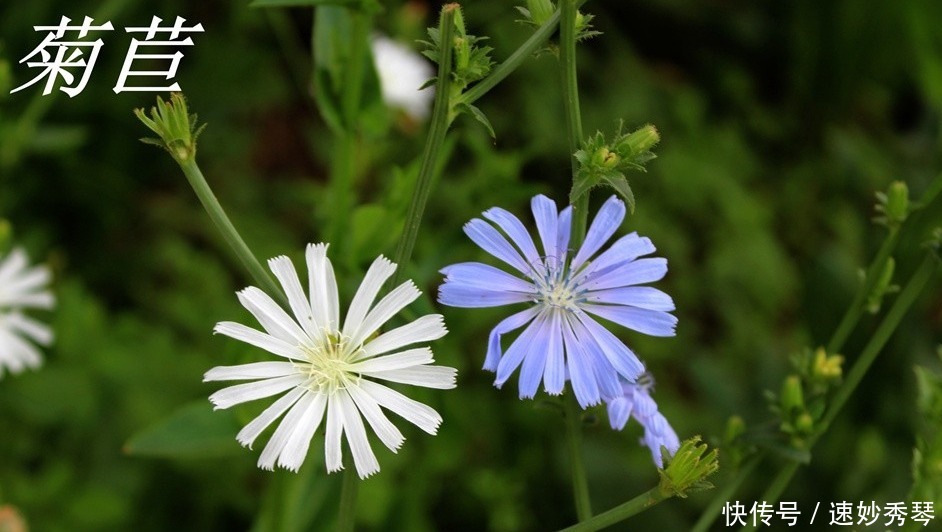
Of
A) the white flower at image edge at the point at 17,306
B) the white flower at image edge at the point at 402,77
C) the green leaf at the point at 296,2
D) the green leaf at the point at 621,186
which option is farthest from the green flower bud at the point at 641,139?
the white flower at image edge at the point at 402,77

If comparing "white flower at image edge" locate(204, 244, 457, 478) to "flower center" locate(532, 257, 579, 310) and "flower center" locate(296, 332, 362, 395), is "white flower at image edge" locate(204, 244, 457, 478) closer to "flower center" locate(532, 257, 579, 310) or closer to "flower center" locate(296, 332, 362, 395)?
"flower center" locate(296, 332, 362, 395)

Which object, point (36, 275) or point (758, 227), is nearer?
point (36, 275)

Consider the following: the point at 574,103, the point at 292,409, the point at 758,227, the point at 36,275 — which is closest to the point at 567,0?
the point at 574,103

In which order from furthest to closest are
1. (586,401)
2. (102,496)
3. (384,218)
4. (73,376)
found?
(73,376)
(102,496)
(384,218)
(586,401)

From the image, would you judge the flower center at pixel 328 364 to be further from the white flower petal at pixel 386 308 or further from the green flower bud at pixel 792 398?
the green flower bud at pixel 792 398

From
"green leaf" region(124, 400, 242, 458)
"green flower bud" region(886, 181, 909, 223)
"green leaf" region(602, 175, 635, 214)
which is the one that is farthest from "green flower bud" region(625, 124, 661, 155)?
"green leaf" region(124, 400, 242, 458)

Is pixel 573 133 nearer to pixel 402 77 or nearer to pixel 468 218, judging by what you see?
pixel 468 218

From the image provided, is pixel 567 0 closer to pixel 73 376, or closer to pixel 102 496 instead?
pixel 102 496

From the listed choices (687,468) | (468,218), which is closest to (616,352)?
(687,468)
